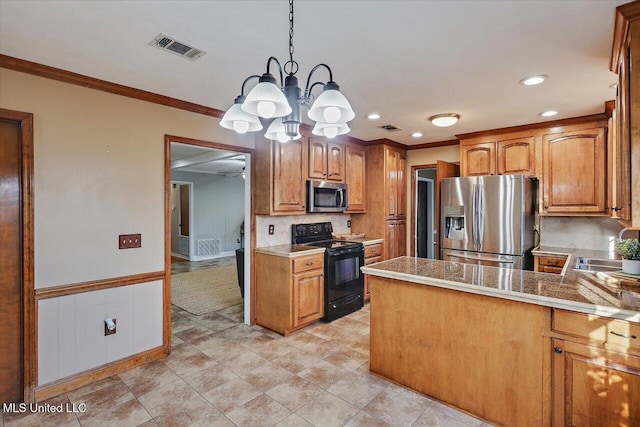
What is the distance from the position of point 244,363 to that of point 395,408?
137cm

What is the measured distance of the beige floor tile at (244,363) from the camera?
2.78 meters

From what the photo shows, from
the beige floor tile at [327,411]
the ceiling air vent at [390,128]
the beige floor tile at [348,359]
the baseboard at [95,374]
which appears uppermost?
the ceiling air vent at [390,128]

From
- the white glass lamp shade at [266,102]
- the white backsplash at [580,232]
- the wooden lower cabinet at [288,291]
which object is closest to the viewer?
the white glass lamp shade at [266,102]

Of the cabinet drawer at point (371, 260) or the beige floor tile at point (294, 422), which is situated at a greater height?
the cabinet drawer at point (371, 260)

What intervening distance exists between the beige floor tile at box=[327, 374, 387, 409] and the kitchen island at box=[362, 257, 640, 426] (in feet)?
0.40

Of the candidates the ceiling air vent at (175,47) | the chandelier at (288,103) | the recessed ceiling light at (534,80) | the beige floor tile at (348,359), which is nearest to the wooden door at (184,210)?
the beige floor tile at (348,359)

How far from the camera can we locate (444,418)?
2.11 metres

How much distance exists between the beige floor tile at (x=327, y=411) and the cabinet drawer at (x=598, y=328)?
54.7 inches

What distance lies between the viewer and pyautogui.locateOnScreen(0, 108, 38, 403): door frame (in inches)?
91.7

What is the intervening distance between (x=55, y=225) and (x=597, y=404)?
12.0 feet

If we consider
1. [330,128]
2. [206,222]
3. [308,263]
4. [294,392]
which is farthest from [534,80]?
[206,222]

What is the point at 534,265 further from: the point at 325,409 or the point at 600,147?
the point at 325,409

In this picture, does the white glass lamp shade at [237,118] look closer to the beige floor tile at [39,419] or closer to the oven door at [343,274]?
the beige floor tile at [39,419]

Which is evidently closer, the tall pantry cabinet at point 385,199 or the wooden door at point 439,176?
the wooden door at point 439,176
